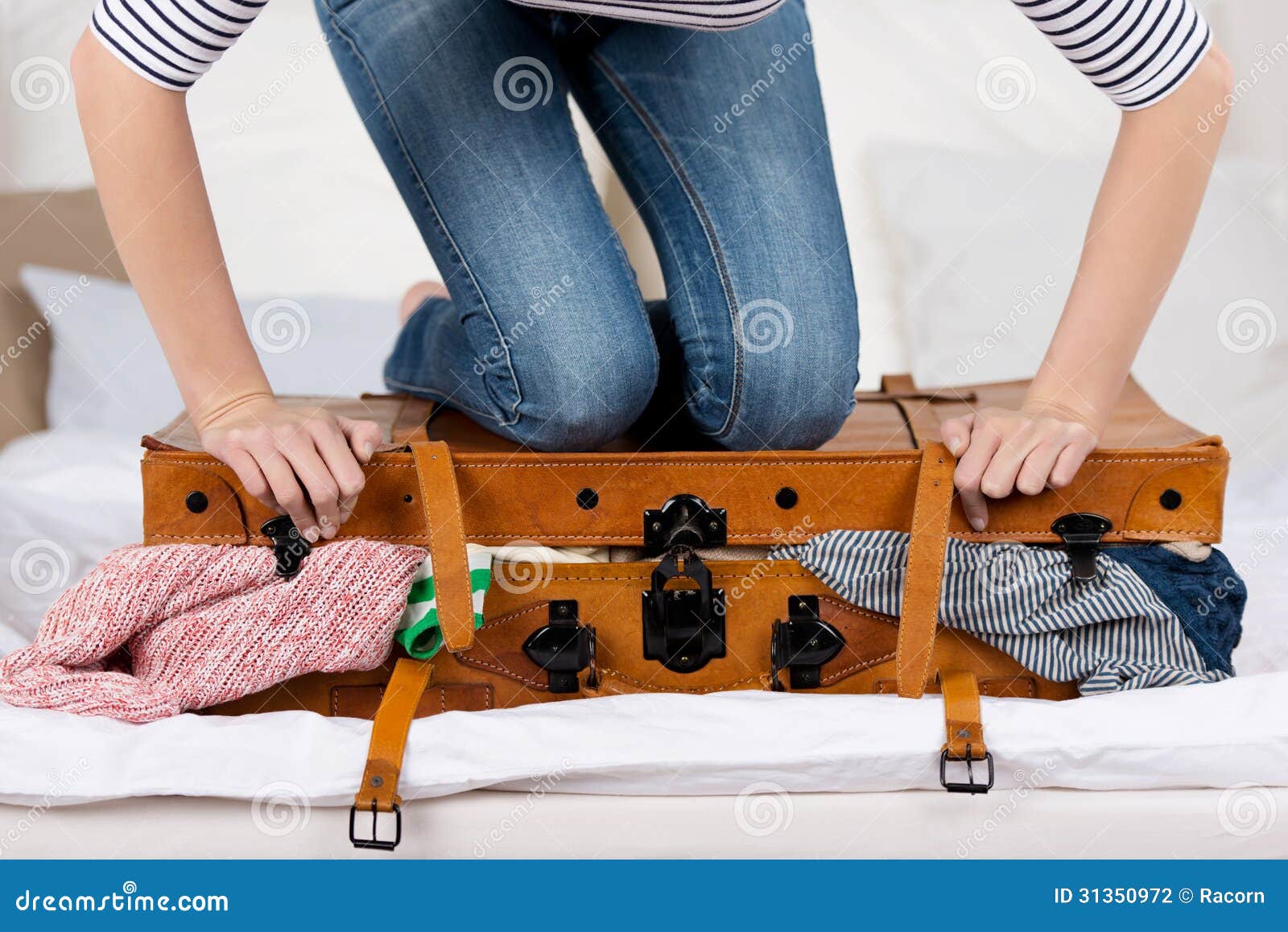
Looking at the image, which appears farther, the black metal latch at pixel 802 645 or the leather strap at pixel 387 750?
the black metal latch at pixel 802 645

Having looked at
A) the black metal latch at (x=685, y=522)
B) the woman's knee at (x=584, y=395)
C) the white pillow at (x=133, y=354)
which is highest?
the white pillow at (x=133, y=354)

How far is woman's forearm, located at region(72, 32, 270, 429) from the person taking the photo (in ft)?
2.63

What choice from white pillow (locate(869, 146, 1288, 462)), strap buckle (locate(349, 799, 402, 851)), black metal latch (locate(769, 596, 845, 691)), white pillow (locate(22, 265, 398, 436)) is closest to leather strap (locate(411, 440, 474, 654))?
strap buckle (locate(349, 799, 402, 851))

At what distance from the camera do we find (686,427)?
110 cm

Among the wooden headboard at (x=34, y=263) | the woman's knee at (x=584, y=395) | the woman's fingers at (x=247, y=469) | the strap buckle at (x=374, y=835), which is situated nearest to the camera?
the strap buckle at (x=374, y=835)

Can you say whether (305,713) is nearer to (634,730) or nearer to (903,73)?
(634,730)

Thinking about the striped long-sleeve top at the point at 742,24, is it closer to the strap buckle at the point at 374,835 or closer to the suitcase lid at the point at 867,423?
the suitcase lid at the point at 867,423

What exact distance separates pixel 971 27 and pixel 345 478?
1.32 metres

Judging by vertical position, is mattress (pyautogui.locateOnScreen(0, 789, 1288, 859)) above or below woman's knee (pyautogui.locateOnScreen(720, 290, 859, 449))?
below

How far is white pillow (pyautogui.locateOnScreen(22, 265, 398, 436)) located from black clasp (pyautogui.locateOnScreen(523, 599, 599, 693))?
2.59 feet

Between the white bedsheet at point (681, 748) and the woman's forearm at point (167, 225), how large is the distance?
0.85 ft

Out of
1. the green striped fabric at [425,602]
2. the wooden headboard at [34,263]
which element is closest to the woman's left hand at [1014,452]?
the green striped fabric at [425,602]

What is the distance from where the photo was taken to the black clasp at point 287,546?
32.8 inches

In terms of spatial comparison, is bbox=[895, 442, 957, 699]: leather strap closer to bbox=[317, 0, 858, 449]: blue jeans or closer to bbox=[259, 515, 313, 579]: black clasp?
bbox=[317, 0, 858, 449]: blue jeans
